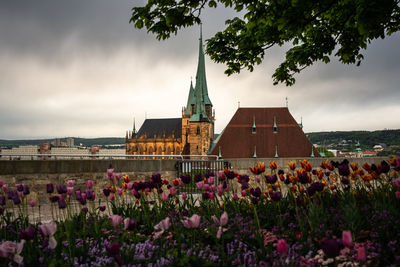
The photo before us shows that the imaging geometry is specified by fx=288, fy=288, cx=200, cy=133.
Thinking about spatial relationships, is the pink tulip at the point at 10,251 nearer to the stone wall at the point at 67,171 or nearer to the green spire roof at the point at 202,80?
the stone wall at the point at 67,171

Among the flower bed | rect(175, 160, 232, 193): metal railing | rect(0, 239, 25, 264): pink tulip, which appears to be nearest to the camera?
rect(0, 239, 25, 264): pink tulip

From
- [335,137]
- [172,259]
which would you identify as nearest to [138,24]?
[172,259]

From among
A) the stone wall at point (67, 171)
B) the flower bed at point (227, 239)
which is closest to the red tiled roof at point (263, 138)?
the stone wall at point (67, 171)

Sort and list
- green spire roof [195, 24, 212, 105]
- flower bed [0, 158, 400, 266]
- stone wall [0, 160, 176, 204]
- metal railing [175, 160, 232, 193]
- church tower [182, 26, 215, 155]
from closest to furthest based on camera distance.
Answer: flower bed [0, 158, 400, 266] → stone wall [0, 160, 176, 204] → metal railing [175, 160, 232, 193] → church tower [182, 26, 215, 155] → green spire roof [195, 24, 212, 105]

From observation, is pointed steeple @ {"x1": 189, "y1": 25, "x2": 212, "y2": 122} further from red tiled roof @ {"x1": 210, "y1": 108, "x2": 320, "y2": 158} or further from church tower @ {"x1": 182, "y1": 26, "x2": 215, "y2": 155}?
red tiled roof @ {"x1": 210, "y1": 108, "x2": 320, "y2": 158}

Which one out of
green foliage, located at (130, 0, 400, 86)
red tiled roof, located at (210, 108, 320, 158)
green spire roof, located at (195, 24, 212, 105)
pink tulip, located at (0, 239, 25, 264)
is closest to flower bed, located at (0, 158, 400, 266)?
pink tulip, located at (0, 239, 25, 264)

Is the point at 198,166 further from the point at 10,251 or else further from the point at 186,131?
the point at 186,131

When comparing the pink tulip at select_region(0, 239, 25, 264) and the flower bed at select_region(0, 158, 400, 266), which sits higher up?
the pink tulip at select_region(0, 239, 25, 264)

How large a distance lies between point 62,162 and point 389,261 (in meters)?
7.84

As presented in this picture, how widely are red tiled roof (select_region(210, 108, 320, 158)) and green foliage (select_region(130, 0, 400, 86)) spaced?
123 ft

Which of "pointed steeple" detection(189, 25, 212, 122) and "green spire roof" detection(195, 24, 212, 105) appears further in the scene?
"green spire roof" detection(195, 24, 212, 105)

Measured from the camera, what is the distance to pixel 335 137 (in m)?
135

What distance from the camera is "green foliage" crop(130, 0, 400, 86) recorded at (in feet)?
14.9

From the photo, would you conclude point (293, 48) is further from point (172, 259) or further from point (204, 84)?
point (204, 84)
